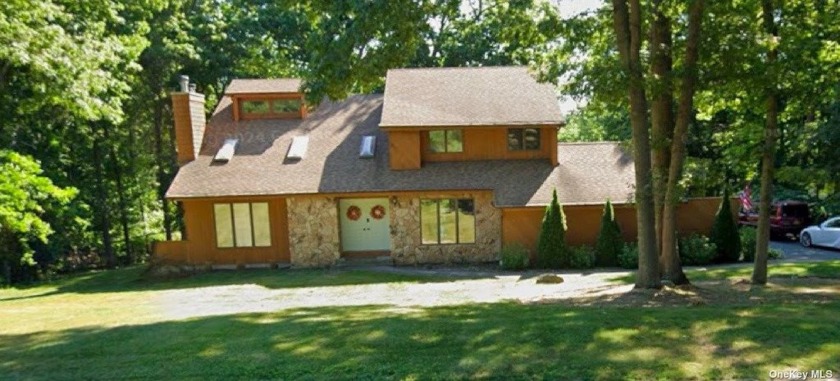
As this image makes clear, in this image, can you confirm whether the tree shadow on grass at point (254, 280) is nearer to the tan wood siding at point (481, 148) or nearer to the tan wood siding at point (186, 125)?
the tan wood siding at point (186, 125)

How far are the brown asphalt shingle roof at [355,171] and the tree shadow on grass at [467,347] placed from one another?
1029 centimetres

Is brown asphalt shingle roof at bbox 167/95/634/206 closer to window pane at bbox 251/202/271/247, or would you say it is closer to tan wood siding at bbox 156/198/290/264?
tan wood siding at bbox 156/198/290/264

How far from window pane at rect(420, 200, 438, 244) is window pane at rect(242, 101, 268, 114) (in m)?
7.65

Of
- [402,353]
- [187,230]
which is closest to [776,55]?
[402,353]

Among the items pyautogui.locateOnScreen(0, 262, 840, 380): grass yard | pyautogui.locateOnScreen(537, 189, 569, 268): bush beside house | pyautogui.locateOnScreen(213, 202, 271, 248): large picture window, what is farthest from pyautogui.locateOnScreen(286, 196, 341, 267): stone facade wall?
pyautogui.locateOnScreen(0, 262, 840, 380): grass yard

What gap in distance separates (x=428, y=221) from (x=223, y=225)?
6.94 meters

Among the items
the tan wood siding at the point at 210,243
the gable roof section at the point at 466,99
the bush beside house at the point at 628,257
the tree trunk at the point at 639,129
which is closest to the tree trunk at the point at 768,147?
the tree trunk at the point at 639,129

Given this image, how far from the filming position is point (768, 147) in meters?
10.7

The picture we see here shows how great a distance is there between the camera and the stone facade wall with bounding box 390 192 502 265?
18359 mm

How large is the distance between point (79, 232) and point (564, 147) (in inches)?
822

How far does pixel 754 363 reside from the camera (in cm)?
481

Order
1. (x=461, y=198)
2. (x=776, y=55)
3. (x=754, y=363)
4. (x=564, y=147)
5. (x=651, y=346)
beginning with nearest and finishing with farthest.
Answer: (x=754, y=363), (x=651, y=346), (x=776, y=55), (x=461, y=198), (x=564, y=147)

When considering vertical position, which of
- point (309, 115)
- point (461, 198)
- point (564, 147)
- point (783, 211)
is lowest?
point (783, 211)

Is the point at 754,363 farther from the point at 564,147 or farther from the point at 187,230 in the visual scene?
the point at 187,230
